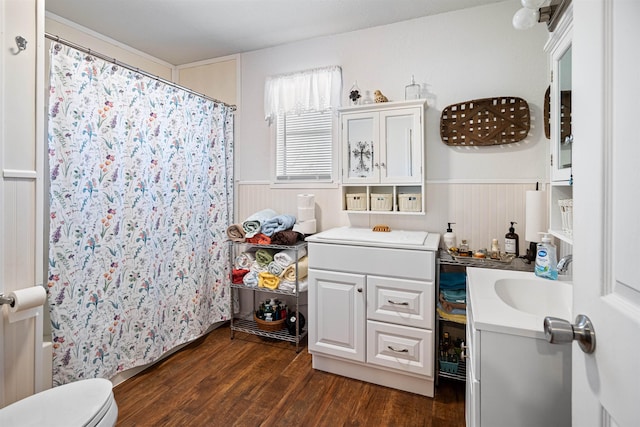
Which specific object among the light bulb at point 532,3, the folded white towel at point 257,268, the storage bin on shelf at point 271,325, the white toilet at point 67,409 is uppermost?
the light bulb at point 532,3

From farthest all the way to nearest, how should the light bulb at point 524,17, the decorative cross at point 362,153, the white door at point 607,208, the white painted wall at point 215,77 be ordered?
the white painted wall at point 215,77, the decorative cross at point 362,153, the light bulb at point 524,17, the white door at point 607,208

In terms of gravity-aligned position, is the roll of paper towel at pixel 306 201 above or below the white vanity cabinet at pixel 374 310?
above

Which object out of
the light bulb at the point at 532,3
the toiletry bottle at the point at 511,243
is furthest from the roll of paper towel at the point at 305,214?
the light bulb at the point at 532,3

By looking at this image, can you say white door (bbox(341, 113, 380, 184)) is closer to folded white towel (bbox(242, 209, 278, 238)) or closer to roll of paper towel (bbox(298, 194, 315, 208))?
roll of paper towel (bbox(298, 194, 315, 208))

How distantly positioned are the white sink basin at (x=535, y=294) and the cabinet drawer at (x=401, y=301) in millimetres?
463

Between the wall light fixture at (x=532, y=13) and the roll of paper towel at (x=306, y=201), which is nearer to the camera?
the wall light fixture at (x=532, y=13)

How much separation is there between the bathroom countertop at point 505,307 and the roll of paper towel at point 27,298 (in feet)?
5.72

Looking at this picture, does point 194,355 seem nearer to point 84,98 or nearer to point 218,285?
point 218,285

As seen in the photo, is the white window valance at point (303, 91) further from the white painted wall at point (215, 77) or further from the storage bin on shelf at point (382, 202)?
the storage bin on shelf at point (382, 202)

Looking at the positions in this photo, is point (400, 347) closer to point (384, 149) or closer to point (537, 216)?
point (537, 216)

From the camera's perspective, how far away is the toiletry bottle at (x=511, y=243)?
1993 millimetres

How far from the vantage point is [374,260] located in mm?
1946

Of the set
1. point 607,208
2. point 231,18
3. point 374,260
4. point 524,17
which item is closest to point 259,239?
point 374,260

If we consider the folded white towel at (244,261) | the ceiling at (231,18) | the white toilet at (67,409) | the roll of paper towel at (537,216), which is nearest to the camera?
the white toilet at (67,409)
